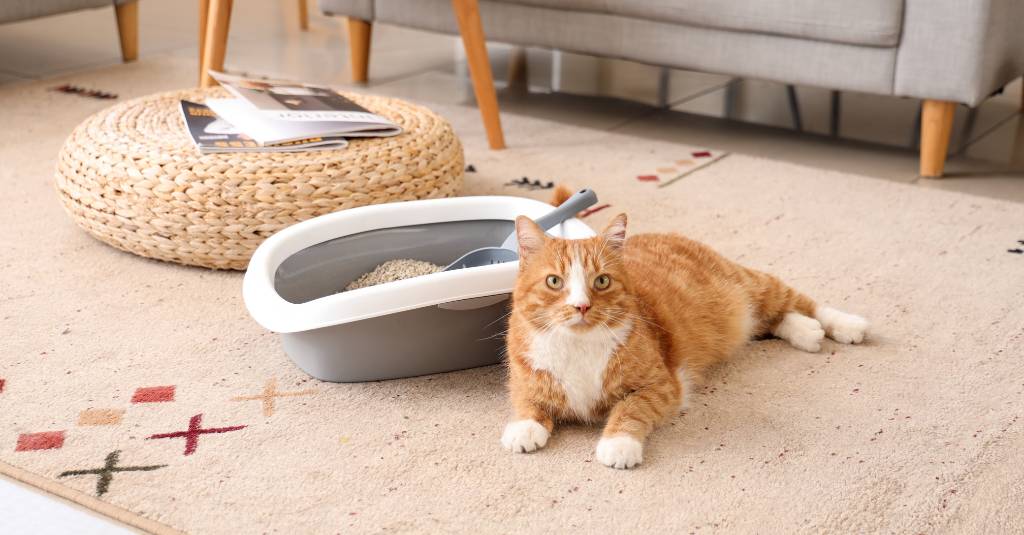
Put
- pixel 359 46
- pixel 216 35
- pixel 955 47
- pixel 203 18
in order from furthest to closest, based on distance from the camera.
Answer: pixel 359 46, pixel 203 18, pixel 216 35, pixel 955 47

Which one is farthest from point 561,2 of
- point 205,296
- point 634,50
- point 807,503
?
point 807,503

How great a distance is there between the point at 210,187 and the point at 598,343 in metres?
0.78

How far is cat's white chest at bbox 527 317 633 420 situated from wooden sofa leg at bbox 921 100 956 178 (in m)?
1.33

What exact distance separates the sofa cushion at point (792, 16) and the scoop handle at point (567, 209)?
3.55 feet

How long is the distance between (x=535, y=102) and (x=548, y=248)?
1807mm

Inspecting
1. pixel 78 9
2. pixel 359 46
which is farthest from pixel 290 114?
pixel 78 9

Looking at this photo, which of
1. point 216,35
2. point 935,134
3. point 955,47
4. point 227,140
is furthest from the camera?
point 216,35

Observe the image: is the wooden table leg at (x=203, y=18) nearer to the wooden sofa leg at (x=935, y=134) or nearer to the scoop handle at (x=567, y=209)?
the scoop handle at (x=567, y=209)

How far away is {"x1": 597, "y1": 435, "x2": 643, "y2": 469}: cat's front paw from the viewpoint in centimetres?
117

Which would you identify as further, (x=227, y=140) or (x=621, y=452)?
(x=227, y=140)

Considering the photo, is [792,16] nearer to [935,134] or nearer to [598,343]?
[935,134]

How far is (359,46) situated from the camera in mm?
3047

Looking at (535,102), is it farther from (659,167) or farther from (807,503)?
(807,503)

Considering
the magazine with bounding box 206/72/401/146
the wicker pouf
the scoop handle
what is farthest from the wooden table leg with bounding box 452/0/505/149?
the scoop handle
